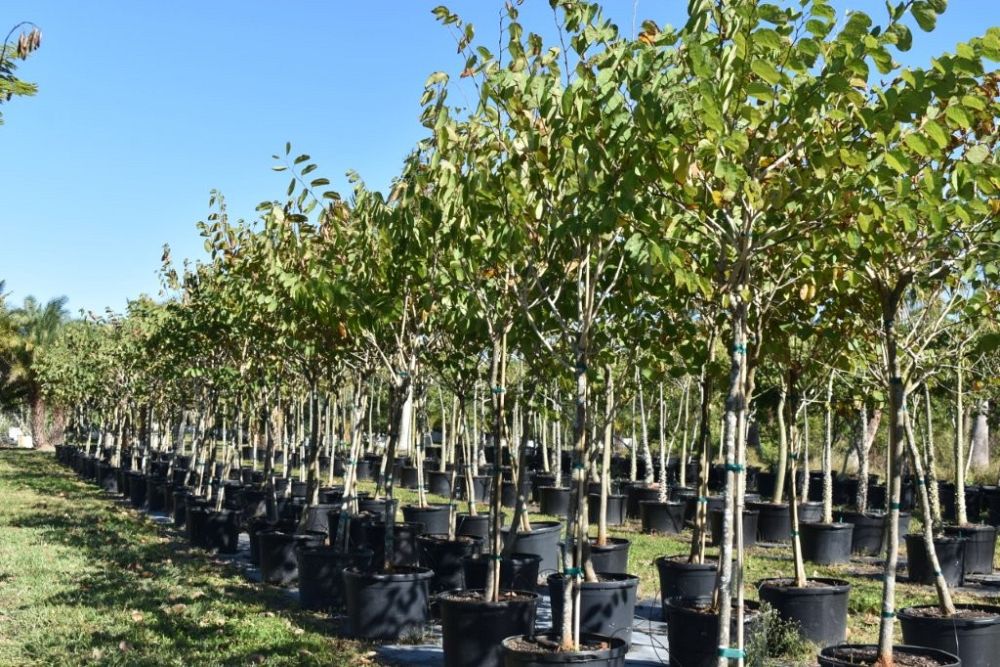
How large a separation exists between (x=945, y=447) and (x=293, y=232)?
23.6 metres

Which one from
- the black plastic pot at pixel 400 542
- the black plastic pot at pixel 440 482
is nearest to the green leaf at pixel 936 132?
the black plastic pot at pixel 400 542

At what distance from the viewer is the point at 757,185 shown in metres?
4.30

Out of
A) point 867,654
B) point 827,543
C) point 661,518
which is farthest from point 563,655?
point 661,518

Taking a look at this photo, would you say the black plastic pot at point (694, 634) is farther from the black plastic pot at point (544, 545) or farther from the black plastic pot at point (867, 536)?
the black plastic pot at point (867, 536)

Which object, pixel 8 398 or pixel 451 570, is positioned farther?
pixel 8 398

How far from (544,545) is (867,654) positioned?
5.33 metres

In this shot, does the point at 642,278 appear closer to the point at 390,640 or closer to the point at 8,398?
the point at 390,640

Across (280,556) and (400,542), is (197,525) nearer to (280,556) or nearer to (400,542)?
(280,556)

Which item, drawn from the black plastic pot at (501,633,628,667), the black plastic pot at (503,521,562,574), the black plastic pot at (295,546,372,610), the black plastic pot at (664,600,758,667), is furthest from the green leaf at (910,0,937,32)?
the black plastic pot at (503,521,562,574)

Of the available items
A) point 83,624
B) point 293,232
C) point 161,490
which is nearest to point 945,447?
point 161,490

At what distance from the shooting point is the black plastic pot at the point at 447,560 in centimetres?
932

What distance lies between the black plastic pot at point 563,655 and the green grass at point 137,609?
167 cm

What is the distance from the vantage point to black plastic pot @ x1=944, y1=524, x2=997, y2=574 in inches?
439

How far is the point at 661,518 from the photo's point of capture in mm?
14547
